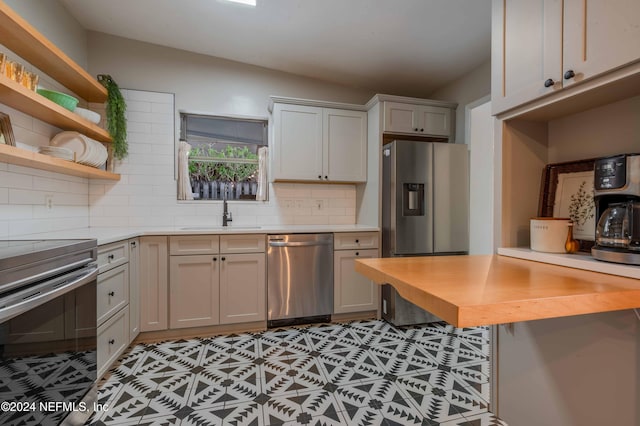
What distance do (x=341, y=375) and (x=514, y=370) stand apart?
1.06 meters

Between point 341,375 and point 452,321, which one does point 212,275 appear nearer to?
point 341,375

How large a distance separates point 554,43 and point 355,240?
85.6 inches

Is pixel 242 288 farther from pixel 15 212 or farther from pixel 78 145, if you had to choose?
pixel 78 145

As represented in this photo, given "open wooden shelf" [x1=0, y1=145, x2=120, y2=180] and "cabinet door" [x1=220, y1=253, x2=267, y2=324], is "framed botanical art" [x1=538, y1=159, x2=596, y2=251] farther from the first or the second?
"open wooden shelf" [x1=0, y1=145, x2=120, y2=180]

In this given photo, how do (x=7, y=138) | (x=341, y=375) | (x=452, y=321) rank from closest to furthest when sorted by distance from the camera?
(x=452, y=321), (x=7, y=138), (x=341, y=375)

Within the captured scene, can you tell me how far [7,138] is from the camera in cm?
183

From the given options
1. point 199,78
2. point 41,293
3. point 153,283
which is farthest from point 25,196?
point 199,78

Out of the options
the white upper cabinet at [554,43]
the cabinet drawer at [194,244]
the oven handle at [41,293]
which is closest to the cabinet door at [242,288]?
the cabinet drawer at [194,244]

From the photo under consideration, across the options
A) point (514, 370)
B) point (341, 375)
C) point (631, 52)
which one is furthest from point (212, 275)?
point (631, 52)

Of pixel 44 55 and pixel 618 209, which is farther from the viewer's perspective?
pixel 44 55

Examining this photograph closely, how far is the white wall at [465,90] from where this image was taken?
2848 mm

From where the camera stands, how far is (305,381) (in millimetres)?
1926

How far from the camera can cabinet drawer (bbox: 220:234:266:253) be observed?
262 cm

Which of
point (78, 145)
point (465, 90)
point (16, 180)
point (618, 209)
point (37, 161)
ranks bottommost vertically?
point (618, 209)
